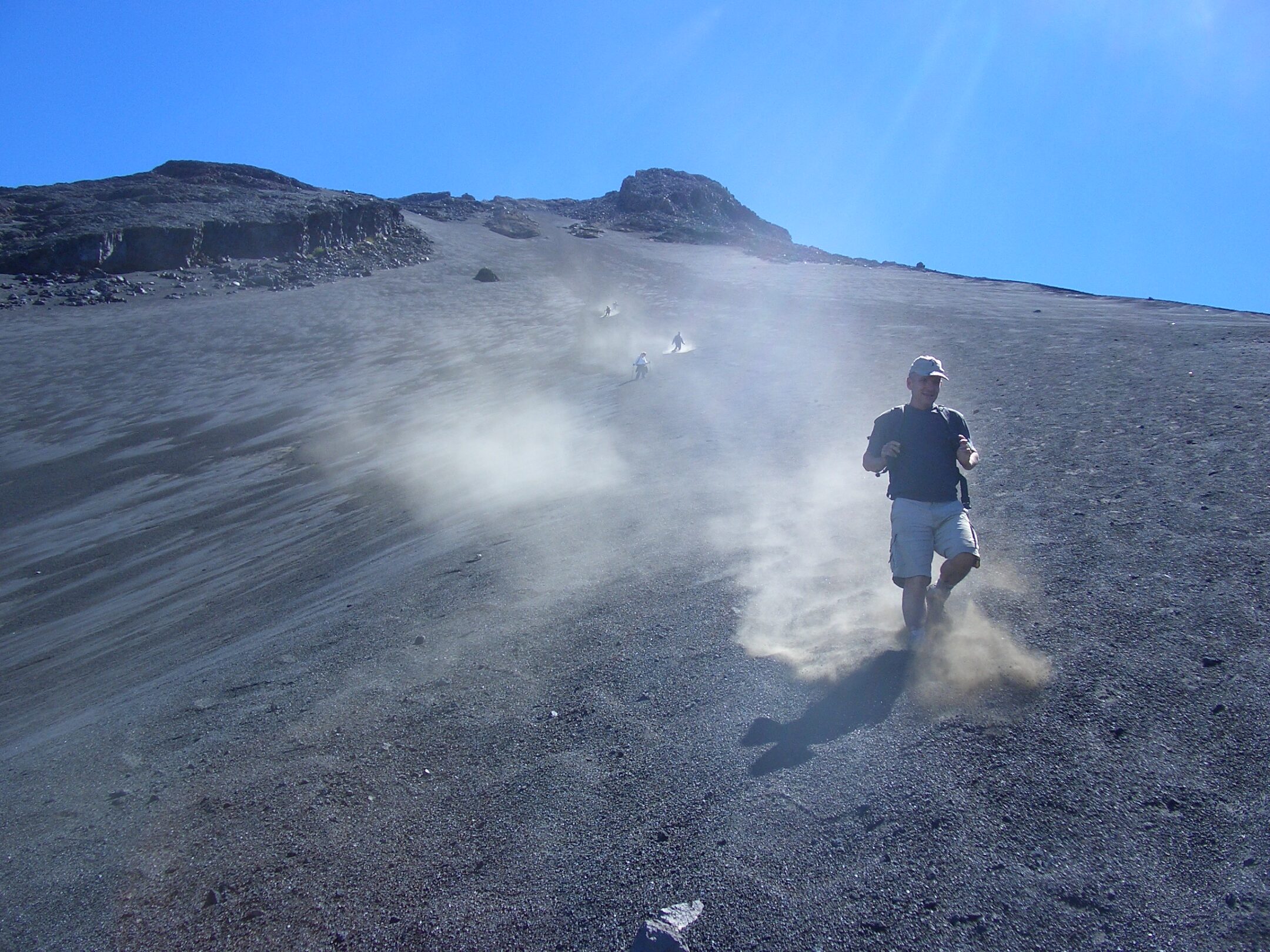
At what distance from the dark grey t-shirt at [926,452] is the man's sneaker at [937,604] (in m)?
0.57

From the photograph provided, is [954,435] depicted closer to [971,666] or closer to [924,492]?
[924,492]

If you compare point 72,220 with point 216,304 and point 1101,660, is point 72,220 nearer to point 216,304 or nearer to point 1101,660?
point 216,304

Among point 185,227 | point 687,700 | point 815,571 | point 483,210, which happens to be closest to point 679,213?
point 483,210

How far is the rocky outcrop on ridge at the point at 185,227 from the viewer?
37.1m

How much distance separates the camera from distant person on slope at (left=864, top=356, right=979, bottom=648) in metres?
5.01

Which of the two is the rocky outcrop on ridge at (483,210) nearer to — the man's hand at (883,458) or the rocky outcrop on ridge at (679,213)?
the rocky outcrop on ridge at (679,213)

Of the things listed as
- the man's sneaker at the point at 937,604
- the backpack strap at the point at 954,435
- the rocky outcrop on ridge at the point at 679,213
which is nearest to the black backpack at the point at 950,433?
the backpack strap at the point at 954,435

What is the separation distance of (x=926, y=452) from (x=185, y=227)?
43360 mm

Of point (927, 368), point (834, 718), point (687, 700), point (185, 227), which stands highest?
point (185, 227)

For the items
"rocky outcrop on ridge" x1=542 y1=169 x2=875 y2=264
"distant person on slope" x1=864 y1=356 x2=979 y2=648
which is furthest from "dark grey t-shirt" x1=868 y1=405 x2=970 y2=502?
"rocky outcrop on ridge" x1=542 y1=169 x2=875 y2=264

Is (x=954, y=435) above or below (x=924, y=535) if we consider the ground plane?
above

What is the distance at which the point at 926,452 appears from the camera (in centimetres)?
512

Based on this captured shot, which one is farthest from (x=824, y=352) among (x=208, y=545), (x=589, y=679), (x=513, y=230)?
(x=513, y=230)

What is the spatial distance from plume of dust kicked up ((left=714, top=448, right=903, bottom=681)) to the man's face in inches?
57.4
